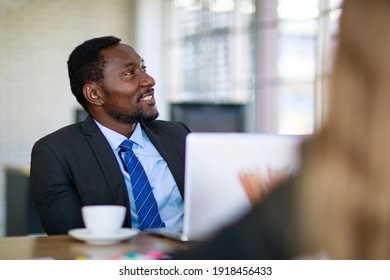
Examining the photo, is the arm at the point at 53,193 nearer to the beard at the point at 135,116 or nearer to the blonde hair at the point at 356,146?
the beard at the point at 135,116

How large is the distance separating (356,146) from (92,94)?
45.0 inches

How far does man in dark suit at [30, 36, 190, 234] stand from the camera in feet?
4.22

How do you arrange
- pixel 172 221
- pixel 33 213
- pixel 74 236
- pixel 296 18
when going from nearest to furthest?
pixel 74 236 < pixel 172 221 < pixel 33 213 < pixel 296 18

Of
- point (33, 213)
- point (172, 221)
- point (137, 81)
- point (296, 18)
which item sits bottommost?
point (33, 213)

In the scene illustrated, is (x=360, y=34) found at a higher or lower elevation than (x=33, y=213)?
higher

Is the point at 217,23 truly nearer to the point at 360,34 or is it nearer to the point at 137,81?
the point at 137,81

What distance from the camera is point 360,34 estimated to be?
447mm

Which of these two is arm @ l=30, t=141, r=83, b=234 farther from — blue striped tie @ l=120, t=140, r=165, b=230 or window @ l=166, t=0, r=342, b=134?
window @ l=166, t=0, r=342, b=134

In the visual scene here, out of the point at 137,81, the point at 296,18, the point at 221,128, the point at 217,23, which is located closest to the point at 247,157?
the point at 137,81

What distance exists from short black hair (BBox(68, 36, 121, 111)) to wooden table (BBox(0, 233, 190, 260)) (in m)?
0.55

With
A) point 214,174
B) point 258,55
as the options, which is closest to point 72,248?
point 214,174

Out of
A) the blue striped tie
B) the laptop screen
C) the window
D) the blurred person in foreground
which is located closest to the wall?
the window

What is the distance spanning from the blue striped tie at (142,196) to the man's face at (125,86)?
146 mm
